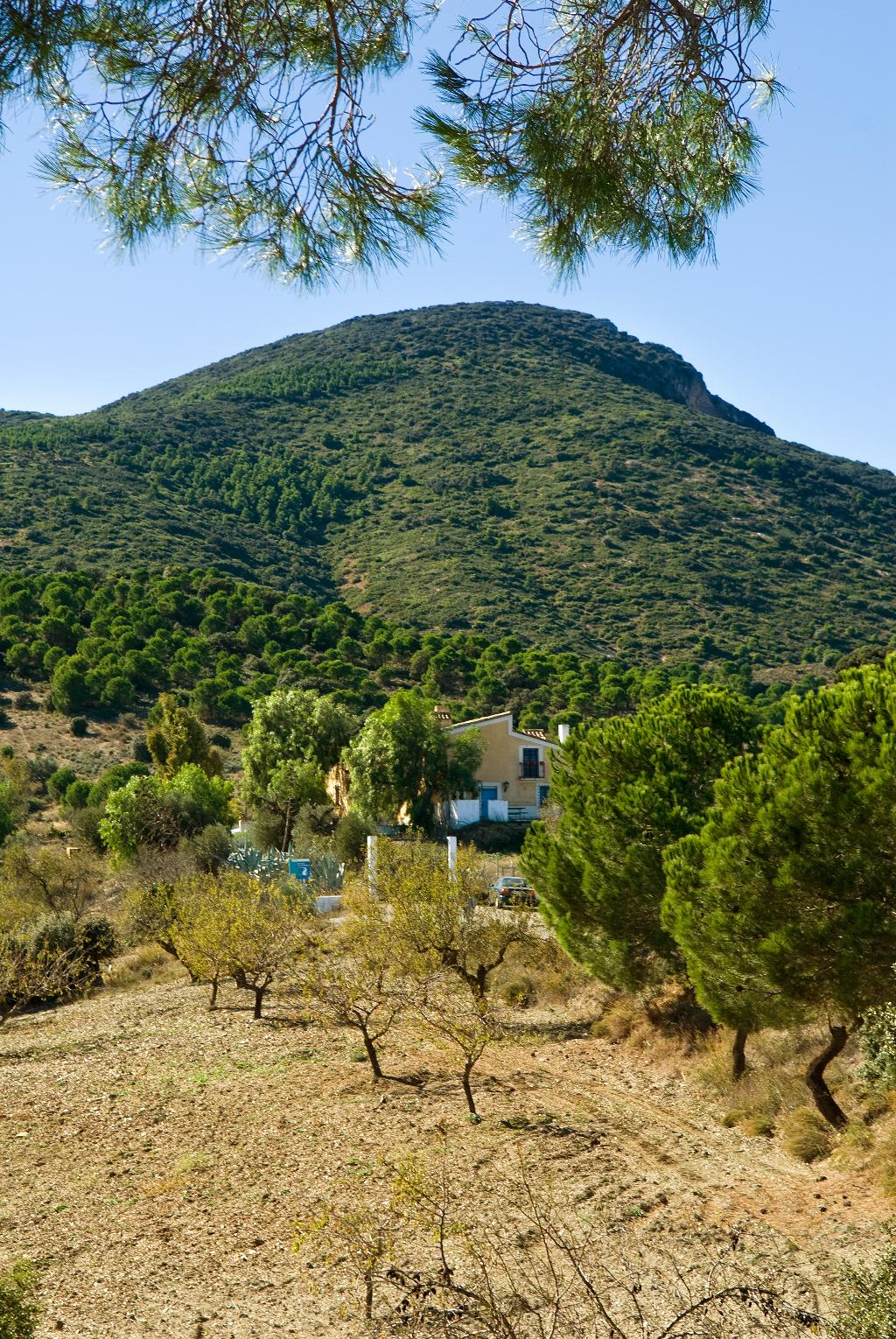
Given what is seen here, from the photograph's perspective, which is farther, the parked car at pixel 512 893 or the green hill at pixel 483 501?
the green hill at pixel 483 501

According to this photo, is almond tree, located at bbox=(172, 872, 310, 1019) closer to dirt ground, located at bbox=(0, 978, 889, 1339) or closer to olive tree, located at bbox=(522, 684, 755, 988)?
dirt ground, located at bbox=(0, 978, 889, 1339)

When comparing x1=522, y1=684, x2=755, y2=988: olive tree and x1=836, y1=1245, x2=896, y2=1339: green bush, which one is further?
x1=522, y1=684, x2=755, y2=988: olive tree

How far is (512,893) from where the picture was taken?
23.3 meters

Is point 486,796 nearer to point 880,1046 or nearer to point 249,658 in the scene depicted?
point 249,658

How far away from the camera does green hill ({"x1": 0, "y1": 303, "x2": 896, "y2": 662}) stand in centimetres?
6247

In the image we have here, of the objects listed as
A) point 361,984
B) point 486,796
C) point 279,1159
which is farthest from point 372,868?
point 486,796

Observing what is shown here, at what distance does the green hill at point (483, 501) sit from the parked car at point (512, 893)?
32.0 metres

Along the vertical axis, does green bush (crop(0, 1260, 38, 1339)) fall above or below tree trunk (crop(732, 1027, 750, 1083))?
above

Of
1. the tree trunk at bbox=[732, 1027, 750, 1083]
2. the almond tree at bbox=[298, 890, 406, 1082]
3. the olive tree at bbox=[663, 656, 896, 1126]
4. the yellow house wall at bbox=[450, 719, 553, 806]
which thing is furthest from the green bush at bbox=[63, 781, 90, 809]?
the olive tree at bbox=[663, 656, 896, 1126]

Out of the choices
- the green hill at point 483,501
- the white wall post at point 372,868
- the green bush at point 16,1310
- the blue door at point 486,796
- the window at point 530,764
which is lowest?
the blue door at point 486,796

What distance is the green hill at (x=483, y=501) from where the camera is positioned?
205 feet

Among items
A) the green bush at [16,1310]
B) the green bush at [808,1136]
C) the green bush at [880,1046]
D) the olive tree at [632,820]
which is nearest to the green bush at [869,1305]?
the green bush at [880,1046]

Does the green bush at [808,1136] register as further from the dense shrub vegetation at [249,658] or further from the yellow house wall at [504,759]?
the dense shrub vegetation at [249,658]

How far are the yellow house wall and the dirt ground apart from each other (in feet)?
77.9
